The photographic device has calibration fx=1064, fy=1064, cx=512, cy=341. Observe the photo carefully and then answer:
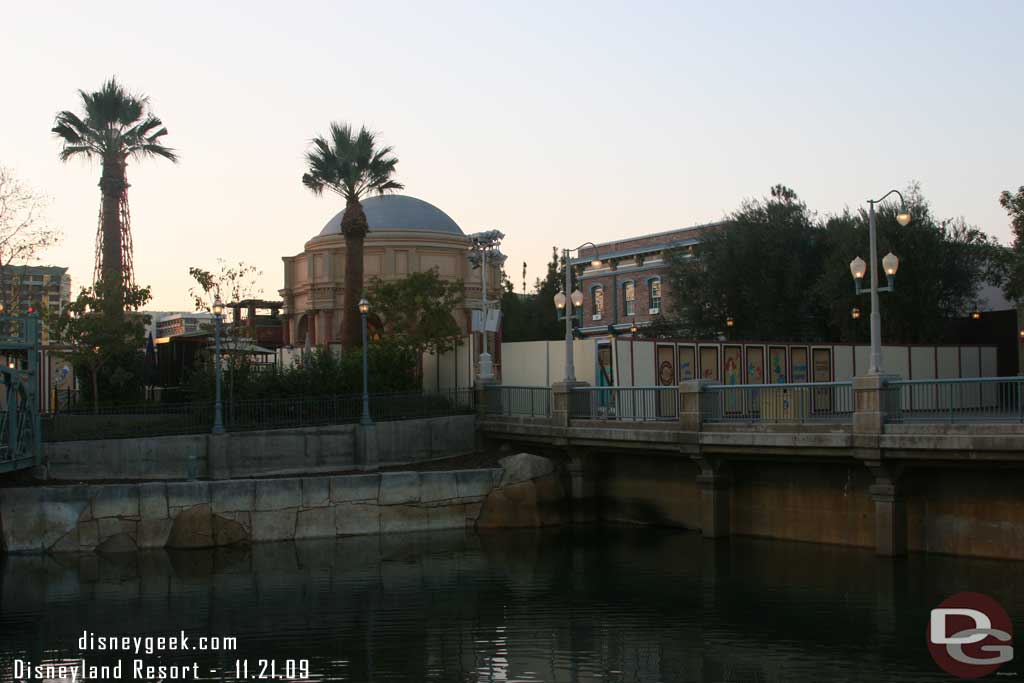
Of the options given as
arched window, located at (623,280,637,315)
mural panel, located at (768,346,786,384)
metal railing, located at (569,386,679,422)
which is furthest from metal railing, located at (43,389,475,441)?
arched window, located at (623,280,637,315)

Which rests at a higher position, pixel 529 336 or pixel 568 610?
pixel 529 336

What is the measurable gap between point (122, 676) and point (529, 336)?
6680cm

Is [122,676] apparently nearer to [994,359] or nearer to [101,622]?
[101,622]

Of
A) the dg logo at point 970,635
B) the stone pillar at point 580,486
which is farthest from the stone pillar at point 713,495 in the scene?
the dg logo at point 970,635

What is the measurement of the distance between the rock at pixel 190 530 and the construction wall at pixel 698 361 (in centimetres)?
1295

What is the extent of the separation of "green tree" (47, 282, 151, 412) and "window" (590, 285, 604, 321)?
4031 cm

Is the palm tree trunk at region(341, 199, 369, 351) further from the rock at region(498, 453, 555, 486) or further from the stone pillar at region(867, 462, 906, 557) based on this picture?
the stone pillar at region(867, 462, 906, 557)

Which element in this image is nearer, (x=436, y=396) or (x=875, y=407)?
(x=875, y=407)

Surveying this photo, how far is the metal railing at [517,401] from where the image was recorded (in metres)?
32.8

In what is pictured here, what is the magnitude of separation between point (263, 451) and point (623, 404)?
1059 cm

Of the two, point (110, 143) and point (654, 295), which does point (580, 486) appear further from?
point (654, 295)

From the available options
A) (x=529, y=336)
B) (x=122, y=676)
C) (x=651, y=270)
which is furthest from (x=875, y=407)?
(x=529, y=336)

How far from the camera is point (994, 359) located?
46469 millimetres

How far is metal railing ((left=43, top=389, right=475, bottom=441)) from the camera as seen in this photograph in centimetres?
3047
